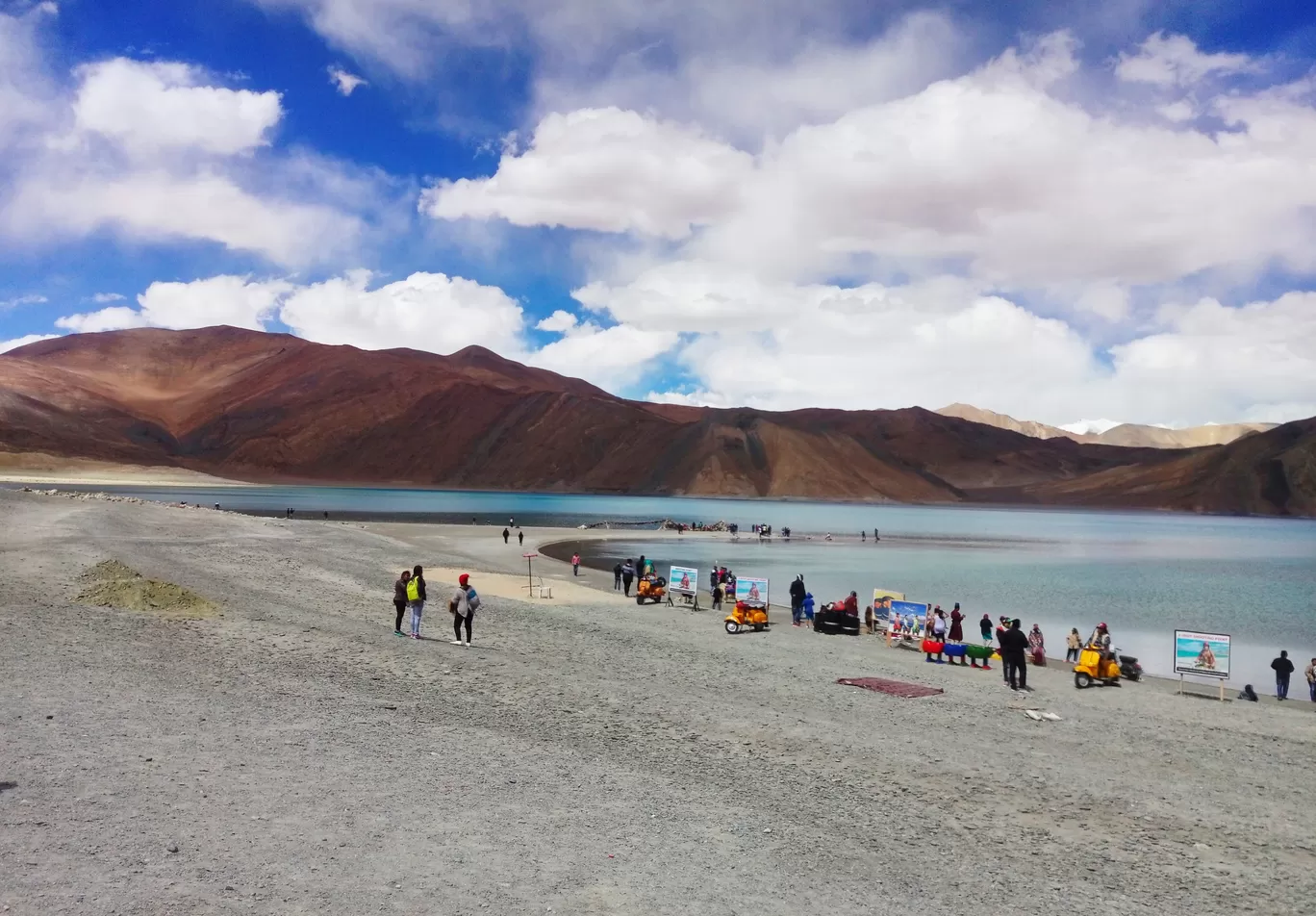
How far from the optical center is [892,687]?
16.2 m

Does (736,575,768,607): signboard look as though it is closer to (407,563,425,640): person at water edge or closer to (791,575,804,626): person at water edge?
(791,575,804,626): person at water edge

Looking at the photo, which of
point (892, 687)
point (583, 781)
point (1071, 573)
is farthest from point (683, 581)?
point (1071, 573)

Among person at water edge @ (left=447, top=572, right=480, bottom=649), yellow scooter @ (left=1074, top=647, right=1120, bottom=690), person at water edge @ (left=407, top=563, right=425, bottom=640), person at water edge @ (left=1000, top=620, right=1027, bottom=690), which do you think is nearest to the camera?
person at water edge @ (left=1000, top=620, right=1027, bottom=690)

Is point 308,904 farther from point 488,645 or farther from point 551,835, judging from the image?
point 488,645

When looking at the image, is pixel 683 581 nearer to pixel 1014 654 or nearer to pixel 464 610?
pixel 464 610

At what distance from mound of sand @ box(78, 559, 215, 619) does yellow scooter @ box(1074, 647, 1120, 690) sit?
58.3 feet

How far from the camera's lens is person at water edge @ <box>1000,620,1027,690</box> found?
17.0 metres

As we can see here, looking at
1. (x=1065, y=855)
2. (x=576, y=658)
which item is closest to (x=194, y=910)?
(x=1065, y=855)

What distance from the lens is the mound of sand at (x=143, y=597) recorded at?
58.3 feet

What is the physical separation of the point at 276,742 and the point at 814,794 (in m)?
6.16

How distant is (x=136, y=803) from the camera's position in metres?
8.02

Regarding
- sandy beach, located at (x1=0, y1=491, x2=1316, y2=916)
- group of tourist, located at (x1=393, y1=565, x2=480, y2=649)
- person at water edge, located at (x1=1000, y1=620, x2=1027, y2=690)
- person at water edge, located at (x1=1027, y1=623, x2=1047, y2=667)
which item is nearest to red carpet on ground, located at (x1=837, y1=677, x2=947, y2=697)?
sandy beach, located at (x1=0, y1=491, x2=1316, y2=916)

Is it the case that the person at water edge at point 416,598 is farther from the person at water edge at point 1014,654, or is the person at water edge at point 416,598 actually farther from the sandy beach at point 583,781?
the person at water edge at point 1014,654

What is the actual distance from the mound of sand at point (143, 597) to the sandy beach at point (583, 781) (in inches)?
17.0
